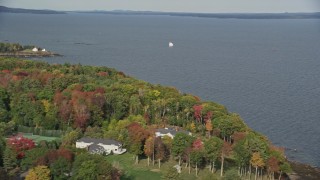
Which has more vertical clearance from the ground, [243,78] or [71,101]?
[243,78]

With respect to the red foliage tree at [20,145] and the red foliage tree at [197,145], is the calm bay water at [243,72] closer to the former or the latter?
the red foliage tree at [197,145]

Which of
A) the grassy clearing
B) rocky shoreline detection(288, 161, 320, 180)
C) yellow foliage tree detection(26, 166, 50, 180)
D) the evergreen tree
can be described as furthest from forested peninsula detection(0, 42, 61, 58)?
yellow foliage tree detection(26, 166, 50, 180)

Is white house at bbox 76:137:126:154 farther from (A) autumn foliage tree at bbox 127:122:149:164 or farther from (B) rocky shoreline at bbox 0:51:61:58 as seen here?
(B) rocky shoreline at bbox 0:51:61:58

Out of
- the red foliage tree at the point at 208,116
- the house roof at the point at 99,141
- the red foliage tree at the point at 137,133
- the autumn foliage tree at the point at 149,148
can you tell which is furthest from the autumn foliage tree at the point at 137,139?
the red foliage tree at the point at 208,116

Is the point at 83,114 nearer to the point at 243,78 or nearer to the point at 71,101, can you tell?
the point at 71,101

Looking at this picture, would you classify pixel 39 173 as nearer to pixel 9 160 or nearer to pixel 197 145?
pixel 9 160

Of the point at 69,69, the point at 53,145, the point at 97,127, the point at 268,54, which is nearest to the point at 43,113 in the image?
the point at 97,127
